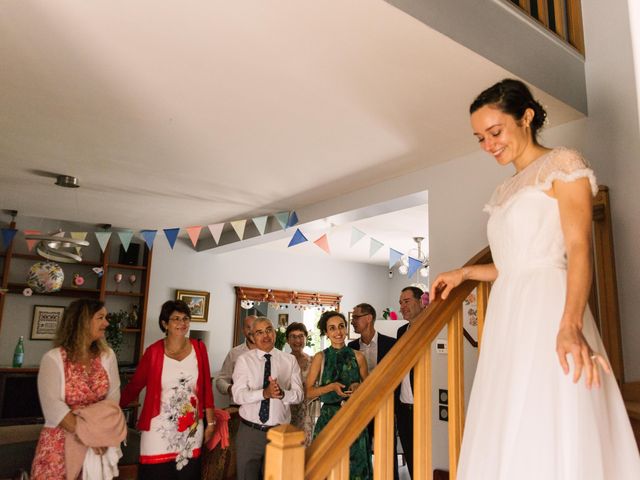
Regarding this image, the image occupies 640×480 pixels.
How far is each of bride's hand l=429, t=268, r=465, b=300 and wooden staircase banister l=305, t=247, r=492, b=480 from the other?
26 millimetres

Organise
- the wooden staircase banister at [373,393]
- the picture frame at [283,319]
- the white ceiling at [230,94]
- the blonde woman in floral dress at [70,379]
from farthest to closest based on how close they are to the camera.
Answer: the picture frame at [283,319] → the blonde woman in floral dress at [70,379] → the white ceiling at [230,94] → the wooden staircase banister at [373,393]

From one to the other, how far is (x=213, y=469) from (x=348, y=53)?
2.52 m

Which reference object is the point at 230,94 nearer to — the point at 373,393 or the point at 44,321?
the point at 373,393

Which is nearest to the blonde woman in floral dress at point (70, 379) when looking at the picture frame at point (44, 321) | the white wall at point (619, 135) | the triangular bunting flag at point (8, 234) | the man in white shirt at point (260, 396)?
the man in white shirt at point (260, 396)

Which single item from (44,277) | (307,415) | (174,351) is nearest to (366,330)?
(307,415)

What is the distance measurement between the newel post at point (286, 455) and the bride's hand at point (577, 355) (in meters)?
0.61

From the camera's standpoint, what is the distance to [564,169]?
130 centimetres

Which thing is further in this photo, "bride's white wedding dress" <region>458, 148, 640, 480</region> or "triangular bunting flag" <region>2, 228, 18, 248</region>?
"triangular bunting flag" <region>2, 228, 18, 248</region>

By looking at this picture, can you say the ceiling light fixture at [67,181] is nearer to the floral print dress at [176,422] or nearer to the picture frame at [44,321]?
the floral print dress at [176,422]

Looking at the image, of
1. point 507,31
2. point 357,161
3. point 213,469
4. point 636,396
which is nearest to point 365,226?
point 357,161

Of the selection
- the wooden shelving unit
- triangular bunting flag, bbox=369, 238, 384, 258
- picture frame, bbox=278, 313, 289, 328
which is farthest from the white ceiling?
picture frame, bbox=278, 313, 289, 328

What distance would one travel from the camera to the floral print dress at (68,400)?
2307 mm

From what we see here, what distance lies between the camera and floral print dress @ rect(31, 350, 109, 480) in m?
2.31

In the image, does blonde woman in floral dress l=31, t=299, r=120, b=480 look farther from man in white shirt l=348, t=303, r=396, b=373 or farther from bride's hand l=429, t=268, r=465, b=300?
bride's hand l=429, t=268, r=465, b=300
